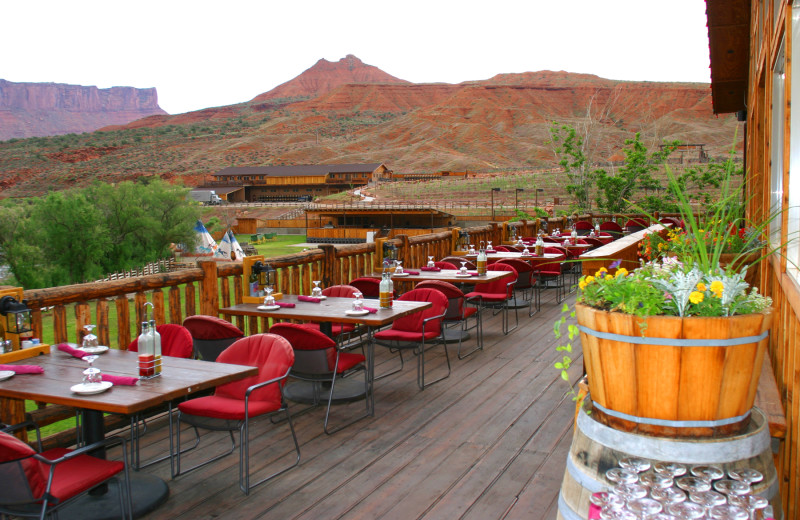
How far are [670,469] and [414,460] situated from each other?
234 centimetres

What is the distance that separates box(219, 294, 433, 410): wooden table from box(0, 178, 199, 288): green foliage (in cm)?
3816

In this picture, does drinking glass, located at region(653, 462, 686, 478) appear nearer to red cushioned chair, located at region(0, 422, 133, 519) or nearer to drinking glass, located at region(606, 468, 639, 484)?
drinking glass, located at region(606, 468, 639, 484)

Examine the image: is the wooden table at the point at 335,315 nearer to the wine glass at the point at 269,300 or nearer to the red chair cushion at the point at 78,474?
the wine glass at the point at 269,300

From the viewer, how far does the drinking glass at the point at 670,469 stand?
148cm

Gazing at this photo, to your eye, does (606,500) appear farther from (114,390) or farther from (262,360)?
(262,360)

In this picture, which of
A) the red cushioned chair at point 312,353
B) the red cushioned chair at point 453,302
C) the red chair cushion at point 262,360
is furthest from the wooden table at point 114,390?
the red cushioned chair at point 453,302

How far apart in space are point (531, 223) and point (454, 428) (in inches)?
356

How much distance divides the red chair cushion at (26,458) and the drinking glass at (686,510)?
2.15 m

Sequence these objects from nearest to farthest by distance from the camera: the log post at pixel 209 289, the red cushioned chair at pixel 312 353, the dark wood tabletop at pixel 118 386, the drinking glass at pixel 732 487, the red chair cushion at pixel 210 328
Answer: the drinking glass at pixel 732 487 < the dark wood tabletop at pixel 118 386 < the red cushioned chair at pixel 312 353 < the red chair cushion at pixel 210 328 < the log post at pixel 209 289

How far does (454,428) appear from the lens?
419cm

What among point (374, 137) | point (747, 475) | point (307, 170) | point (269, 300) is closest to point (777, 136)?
point (747, 475)

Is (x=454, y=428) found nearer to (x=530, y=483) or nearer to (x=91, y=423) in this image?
(x=530, y=483)

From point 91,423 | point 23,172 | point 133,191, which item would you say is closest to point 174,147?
point 23,172

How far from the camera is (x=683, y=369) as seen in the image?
60.8 inches
